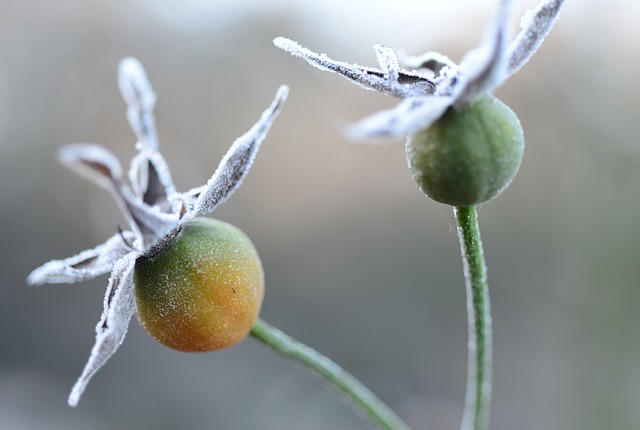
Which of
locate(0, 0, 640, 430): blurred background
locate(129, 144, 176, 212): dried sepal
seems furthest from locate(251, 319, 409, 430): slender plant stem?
locate(0, 0, 640, 430): blurred background

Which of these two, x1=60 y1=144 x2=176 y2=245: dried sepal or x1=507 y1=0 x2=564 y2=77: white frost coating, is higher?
x1=507 y1=0 x2=564 y2=77: white frost coating

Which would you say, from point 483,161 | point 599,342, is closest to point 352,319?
point 599,342

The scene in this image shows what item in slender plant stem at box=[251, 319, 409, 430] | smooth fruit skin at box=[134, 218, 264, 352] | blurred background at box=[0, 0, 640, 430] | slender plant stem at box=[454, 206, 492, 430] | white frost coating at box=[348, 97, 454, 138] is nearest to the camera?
white frost coating at box=[348, 97, 454, 138]

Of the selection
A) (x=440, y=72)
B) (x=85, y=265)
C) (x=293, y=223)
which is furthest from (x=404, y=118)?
(x=293, y=223)

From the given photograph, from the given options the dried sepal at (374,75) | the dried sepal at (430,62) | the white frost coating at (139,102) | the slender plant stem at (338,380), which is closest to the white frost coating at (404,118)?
the dried sepal at (374,75)

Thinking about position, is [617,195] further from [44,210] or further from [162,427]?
[44,210]

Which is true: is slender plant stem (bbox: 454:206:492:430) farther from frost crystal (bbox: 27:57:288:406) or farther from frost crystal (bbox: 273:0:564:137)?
frost crystal (bbox: 27:57:288:406)

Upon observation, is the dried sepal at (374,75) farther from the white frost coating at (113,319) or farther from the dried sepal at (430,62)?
the white frost coating at (113,319)
